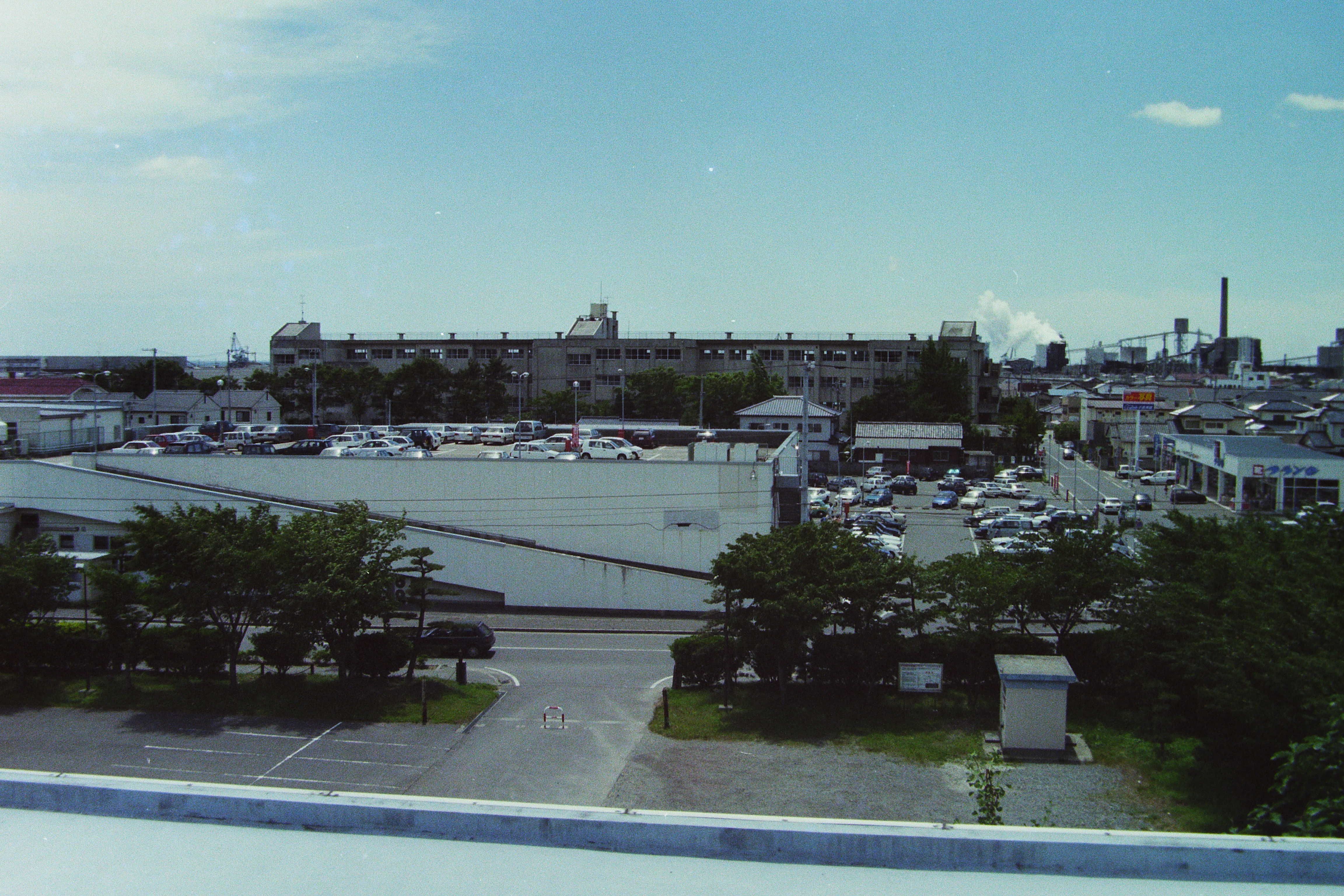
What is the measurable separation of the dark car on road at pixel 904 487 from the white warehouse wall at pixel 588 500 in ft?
67.6

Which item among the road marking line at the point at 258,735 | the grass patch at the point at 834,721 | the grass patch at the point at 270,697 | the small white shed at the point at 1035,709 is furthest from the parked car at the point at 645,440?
the small white shed at the point at 1035,709

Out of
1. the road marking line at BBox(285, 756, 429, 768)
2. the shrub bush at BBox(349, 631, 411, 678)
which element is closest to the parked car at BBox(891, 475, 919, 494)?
the shrub bush at BBox(349, 631, 411, 678)

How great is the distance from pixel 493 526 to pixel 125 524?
10.7m

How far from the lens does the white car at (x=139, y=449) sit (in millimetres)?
Answer: 29891

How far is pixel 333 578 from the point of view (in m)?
16.6

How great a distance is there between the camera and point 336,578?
16625 millimetres

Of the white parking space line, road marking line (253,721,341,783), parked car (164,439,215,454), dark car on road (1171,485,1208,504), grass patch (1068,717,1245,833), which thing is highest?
parked car (164,439,215,454)

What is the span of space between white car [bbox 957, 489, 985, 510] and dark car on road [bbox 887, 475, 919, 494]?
2520 mm

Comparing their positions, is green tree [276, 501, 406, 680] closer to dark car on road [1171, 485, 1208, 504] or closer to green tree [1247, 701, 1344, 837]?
green tree [1247, 701, 1344, 837]

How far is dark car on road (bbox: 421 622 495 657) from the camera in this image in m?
20.6

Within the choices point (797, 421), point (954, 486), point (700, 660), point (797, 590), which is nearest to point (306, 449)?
point (700, 660)

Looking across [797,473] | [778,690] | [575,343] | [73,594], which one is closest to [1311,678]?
[778,690]

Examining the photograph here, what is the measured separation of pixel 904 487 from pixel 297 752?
35961 mm

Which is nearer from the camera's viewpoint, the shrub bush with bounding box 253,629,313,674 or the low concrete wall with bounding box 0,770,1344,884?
the low concrete wall with bounding box 0,770,1344,884
